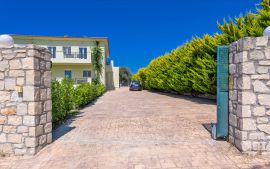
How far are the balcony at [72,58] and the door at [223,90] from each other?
2440 cm

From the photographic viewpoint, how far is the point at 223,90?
4.98m

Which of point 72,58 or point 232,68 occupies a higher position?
point 72,58

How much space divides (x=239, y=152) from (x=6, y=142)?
5151 mm

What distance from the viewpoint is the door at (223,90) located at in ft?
16.3

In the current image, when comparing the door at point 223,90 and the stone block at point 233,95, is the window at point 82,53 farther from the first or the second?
the stone block at point 233,95

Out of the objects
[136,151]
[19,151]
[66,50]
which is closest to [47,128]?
[19,151]

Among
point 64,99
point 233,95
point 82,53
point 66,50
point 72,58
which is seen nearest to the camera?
point 233,95

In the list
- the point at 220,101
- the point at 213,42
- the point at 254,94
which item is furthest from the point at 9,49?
the point at 213,42

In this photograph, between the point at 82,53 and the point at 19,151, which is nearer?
the point at 19,151

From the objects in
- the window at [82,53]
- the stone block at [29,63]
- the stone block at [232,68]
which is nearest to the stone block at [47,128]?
the stone block at [29,63]

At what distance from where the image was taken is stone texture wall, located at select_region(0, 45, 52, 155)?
4387 mm

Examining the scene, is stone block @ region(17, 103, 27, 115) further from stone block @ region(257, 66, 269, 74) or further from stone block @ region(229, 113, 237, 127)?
stone block @ region(257, 66, 269, 74)

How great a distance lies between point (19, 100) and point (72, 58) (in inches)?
958

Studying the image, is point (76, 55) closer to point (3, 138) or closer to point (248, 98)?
point (3, 138)
